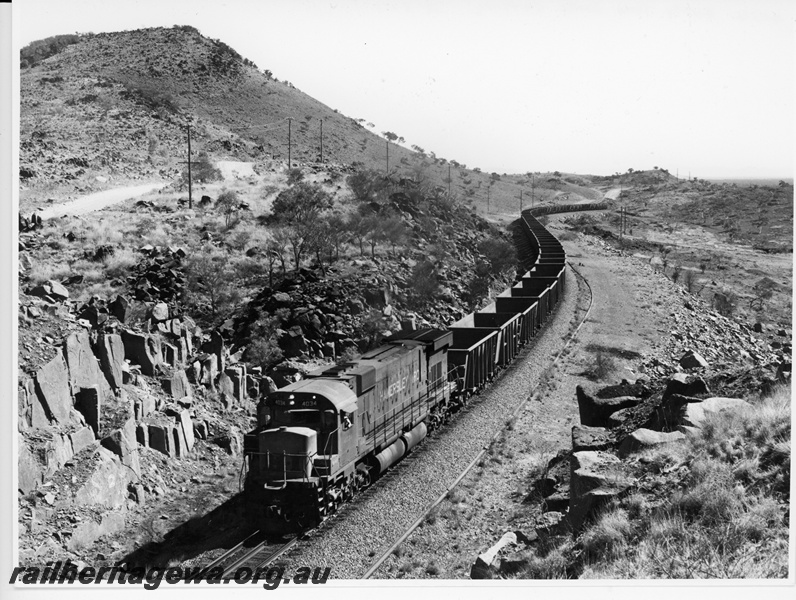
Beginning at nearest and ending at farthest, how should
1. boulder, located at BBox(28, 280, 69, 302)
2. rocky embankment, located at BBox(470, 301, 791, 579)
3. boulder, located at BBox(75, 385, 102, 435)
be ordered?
rocky embankment, located at BBox(470, 301, 791, 579) < boulder, located at BBox(75, 385, 102, 435) < boulder, located at BBox(28, 280, 69, 302)

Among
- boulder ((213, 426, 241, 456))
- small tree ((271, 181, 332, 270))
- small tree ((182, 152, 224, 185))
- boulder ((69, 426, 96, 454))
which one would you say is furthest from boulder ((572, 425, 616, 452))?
small tree ((182, 152, 224, 185))

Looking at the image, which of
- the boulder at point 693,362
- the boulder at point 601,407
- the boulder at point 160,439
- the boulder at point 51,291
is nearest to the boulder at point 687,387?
the boulder at point 601,407

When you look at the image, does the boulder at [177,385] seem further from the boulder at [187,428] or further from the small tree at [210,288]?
the small tree at [210,288]

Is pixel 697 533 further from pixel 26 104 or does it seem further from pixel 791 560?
pixel 26 104

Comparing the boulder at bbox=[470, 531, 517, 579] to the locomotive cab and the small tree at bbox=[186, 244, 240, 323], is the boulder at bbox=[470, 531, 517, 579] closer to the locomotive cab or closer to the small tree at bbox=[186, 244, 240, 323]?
the locomotive cab

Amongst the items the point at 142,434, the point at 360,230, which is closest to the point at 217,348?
the point at 142,434

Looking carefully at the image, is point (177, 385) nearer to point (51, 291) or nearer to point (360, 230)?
point (51, 291)
